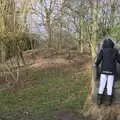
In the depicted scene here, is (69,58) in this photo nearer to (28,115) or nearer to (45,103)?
(45,103)

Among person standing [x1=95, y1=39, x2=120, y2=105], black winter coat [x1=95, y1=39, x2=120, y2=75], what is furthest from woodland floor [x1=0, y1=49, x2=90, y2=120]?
black winter coat [x1=95, y1=39, x2=120, y2=75]

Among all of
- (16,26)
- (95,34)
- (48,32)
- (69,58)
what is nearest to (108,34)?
(95,34)

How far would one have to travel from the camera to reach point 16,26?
17672 millimetres

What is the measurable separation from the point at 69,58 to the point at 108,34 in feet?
35.4

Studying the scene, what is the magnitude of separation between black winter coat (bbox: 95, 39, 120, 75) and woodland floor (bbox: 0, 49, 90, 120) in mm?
1660

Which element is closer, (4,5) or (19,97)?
(19,97)

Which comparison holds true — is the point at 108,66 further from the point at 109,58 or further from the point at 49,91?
the point at 49,91

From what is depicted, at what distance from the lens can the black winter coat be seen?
1080 centimetres

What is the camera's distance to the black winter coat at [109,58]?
425 inches

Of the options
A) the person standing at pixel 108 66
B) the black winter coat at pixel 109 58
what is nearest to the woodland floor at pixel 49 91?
the person standing at pixel 108 66

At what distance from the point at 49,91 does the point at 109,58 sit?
5.12m

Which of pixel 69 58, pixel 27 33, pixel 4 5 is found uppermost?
pixel 4 5

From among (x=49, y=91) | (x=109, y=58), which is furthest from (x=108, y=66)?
(x=49, y=91)

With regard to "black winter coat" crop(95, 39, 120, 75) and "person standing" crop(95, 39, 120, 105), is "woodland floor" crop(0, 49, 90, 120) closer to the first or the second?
"person standing" crop(95, 39, 120, 105)
